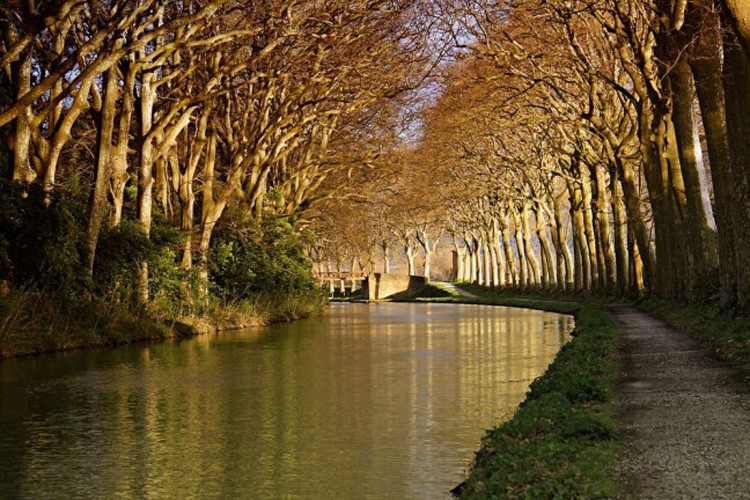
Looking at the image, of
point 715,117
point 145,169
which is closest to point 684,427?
point 715,117

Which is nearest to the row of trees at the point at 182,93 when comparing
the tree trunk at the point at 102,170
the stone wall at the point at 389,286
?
the tree trunk at the point at 102,170

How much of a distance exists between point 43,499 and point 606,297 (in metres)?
38.0

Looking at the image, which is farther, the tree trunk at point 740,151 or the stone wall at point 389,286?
the stone wall at point 389,286

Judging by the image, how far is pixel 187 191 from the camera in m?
32.2

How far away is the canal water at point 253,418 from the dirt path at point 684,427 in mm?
1607

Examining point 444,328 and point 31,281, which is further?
point 444,328

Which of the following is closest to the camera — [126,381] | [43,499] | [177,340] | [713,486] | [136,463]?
[713,486]

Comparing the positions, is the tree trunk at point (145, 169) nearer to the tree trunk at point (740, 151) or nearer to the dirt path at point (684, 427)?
the tree trunk at point (740, 151)

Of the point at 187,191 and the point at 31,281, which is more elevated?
the point at 187,191

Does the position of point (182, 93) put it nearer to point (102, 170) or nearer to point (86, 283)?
point (102, 170)

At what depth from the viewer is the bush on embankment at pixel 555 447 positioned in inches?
260

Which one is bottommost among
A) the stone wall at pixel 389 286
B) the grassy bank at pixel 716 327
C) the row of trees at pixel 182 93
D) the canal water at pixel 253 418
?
the canal water at pixel 253 418

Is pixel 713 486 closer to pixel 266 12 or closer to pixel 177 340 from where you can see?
pixel 177 340

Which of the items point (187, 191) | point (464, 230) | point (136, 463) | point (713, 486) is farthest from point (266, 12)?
point (464, 230)
